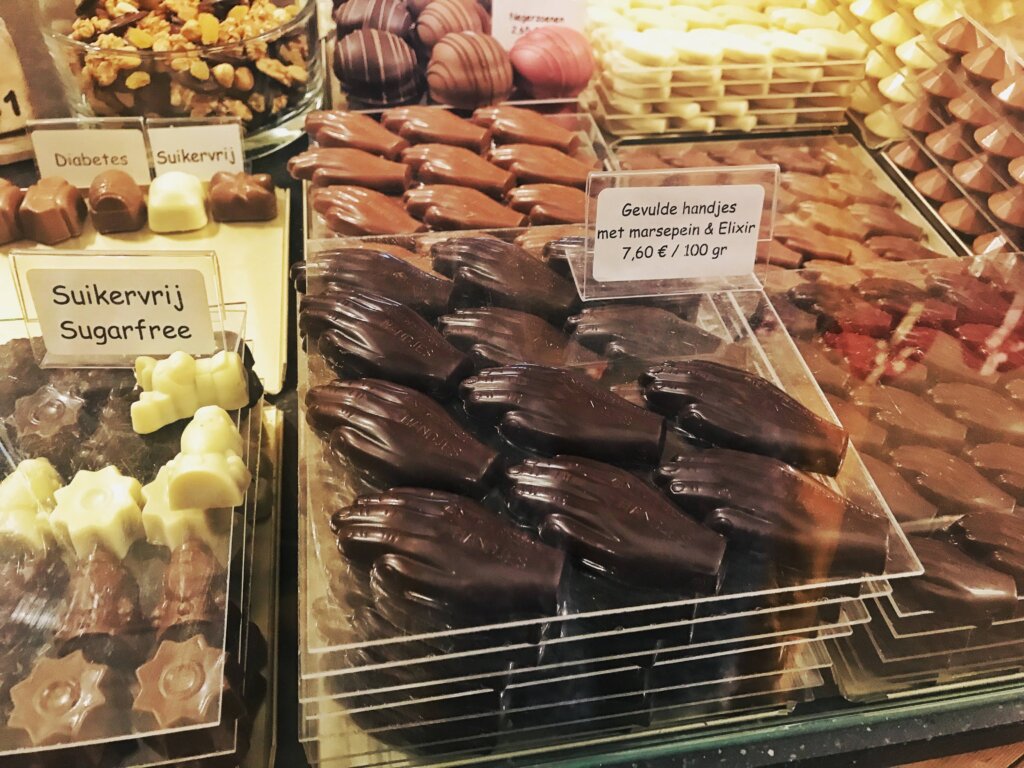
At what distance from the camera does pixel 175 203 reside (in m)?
1.77

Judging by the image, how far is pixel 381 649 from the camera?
91cm

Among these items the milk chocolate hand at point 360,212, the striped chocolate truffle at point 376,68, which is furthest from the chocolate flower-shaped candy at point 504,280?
the striped chocolate truffle at point 376,68

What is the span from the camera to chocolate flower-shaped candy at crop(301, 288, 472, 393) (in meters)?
1.12

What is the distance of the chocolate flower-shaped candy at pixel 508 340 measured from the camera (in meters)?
1.18

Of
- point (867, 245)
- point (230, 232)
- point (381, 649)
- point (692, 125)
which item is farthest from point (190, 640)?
point (692, 125)

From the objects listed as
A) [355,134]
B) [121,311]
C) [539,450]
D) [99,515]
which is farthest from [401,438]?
[355,134]

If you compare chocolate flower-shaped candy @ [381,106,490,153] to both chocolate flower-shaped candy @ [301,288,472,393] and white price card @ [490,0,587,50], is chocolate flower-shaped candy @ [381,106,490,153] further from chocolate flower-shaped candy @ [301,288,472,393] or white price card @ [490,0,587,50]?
chocolate flower-shaped candy @ [301,288,472,393]

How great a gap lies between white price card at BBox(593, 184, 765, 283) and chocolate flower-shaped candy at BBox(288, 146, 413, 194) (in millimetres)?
572

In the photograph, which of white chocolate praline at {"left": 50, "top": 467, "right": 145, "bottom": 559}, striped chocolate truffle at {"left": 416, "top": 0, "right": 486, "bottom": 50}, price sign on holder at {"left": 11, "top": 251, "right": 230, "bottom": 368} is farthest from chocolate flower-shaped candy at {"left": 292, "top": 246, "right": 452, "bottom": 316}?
striped chocolate truffle at {"left": 416, "top": 0, "right": 486, "bottom": 50}

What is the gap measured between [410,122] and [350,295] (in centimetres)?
71

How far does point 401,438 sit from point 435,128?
0.96 meters

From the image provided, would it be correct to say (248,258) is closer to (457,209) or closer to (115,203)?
(115,203)

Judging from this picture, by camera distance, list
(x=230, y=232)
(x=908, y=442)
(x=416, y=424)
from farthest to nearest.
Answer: (x=230, y=232)
(x=908, y=442)
(x=416, y=424)

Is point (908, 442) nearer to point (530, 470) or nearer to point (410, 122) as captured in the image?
point (530, 470)
